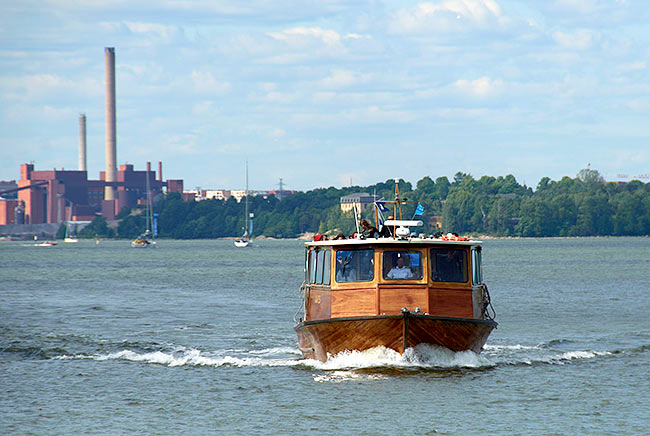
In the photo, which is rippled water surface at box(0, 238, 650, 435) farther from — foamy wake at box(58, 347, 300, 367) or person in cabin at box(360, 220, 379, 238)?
person in cabin at box(360, 220, 379, 238)

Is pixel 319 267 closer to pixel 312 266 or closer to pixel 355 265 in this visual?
pixel 312 266

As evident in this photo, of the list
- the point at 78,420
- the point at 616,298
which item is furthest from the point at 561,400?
the point at 616,298

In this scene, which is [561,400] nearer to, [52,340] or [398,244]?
[398,244]

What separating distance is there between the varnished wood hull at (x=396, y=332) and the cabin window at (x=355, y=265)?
1155mm

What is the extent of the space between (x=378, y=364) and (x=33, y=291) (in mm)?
49150

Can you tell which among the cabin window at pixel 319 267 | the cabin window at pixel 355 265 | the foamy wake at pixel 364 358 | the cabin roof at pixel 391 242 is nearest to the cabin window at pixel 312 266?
the cabin window at pixel 319 267

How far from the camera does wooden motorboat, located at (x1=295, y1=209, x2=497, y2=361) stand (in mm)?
26641

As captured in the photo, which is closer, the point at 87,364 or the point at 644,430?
the point at 644,430

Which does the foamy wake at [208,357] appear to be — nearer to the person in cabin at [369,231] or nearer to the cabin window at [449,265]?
the person in cabin at [369,231]

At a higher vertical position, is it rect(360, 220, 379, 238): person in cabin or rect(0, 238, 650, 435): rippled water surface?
rect(360, 220, 379, 238): person in cabin

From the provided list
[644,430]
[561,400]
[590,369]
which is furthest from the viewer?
[590,369]

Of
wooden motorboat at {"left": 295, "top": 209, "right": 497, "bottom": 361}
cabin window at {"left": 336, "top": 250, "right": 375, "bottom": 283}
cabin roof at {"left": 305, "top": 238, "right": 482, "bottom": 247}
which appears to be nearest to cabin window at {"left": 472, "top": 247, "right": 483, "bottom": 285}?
wooden motorboat at {"left": 295, "top": 209, "right": 497, "bottom": 361}

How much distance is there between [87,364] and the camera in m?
32.1

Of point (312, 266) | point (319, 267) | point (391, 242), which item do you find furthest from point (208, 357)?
point (391, 242)
